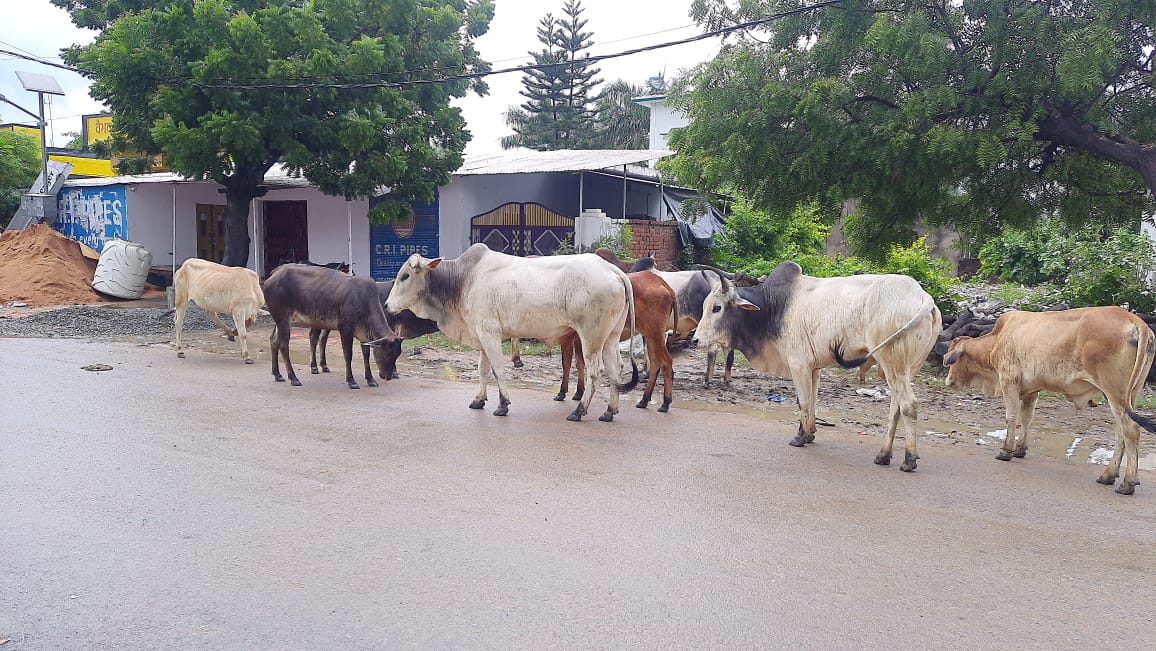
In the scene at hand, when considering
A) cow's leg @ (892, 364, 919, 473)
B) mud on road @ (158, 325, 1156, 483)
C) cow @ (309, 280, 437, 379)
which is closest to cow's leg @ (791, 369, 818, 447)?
mud on road @ (158, 325, 1156, 483)

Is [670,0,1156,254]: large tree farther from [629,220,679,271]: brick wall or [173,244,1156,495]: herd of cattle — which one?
[629,220,679,271]: brick wall

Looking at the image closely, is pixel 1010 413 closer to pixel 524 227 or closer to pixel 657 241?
pixel 657 241

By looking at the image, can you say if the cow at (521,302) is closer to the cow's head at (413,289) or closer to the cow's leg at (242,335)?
the cow's head at (413,289)

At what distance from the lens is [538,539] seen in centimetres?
505

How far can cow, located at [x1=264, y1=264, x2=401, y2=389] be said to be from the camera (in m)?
10.3

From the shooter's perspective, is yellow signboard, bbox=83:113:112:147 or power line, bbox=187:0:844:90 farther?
yellow signboard, bbox=83:113:112:147

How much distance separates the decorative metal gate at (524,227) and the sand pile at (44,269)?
8.83m

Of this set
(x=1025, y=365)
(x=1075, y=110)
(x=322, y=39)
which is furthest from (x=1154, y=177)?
(x=322, y=39)

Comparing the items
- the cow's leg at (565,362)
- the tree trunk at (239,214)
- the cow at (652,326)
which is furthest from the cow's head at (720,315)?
the tree trunk at (239,214)

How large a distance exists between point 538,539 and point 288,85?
12.4 m

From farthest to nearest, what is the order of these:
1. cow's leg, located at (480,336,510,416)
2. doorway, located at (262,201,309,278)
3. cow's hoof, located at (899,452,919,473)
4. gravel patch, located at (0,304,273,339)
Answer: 1. doorway, located at (262,201,309,278)
2. gravel patch, located at (0,304,273,339)
3. cow's leg, located at (480,336,510,416)
4. cow's hoof, located at (899,452,919,473)

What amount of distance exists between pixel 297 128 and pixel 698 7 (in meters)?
8.23

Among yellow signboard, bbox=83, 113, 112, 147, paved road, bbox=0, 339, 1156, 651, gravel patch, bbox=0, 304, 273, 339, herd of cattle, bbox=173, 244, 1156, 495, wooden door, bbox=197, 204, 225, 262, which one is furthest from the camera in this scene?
yellow signboard, bbox=83, 113, 112, 147

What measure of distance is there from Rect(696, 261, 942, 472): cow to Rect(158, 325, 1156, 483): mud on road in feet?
2.36
